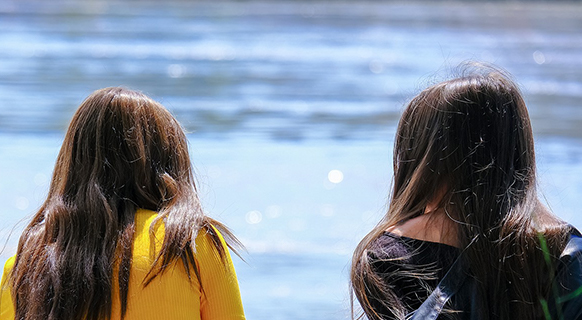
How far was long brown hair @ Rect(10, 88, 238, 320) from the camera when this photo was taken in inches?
82.2

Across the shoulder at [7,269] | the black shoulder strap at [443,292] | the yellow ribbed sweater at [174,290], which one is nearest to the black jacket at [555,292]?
the black shoulder strap at [443,292]

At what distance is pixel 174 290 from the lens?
2.11m

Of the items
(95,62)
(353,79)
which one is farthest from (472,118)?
(95,62)

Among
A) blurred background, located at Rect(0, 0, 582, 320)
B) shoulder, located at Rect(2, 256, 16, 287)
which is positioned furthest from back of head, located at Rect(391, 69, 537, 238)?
shoulder, located at Rect(2, 256, 16, 287)

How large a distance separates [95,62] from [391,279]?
13.3 metres

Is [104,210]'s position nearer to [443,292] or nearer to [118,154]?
[118,154]

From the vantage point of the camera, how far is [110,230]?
2.13 metres

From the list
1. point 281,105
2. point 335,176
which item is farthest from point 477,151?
point 281,105

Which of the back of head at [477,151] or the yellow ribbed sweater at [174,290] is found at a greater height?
the back of head at [477,151]

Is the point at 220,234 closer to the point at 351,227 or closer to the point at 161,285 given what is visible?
the point at 161,285

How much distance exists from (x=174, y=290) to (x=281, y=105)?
944cm

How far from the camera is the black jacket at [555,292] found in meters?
2.00

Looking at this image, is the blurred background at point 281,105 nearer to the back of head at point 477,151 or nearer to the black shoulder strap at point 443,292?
the back of head at point 477,151

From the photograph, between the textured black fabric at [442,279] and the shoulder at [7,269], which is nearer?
the textured black fabric at [442,279]
